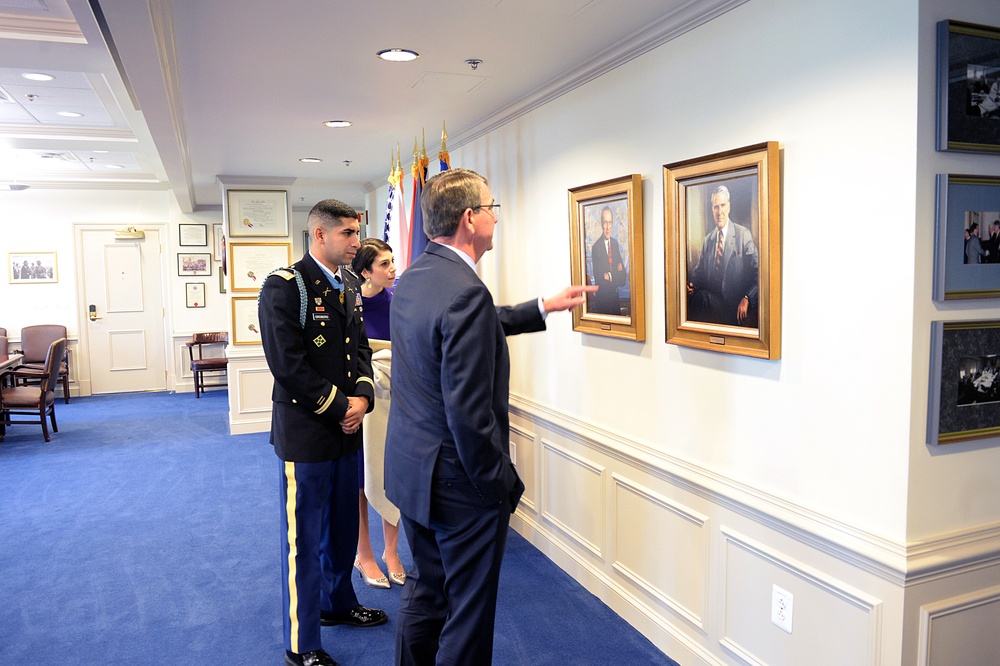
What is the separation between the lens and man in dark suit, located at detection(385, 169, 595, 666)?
1885 mm

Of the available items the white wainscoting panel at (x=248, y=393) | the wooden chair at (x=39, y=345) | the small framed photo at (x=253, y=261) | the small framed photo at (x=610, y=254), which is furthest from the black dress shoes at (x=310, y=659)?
the wooden chair at (x=39, y=345)

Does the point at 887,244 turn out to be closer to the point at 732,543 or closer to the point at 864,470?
the point at 864,470

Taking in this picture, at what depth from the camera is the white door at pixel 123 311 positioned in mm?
9320

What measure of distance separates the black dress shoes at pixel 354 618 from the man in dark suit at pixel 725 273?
1.89 meters

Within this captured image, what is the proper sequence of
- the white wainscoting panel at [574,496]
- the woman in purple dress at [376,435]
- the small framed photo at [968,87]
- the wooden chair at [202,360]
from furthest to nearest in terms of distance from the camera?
the wooden chair at [202,360] → the woman in purple dress at [376,435] → the white wainscoting panel at [574,496] → the small framed photo at [968,87]

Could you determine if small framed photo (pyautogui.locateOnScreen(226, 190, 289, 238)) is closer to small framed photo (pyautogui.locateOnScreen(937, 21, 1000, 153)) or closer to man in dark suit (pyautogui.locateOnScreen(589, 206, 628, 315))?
man in dark suit (pyautogui.locateOnScreen(589, 206, 628, 315))

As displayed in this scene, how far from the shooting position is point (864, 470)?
6.44 feet

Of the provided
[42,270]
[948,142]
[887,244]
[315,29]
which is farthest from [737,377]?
[42,270]

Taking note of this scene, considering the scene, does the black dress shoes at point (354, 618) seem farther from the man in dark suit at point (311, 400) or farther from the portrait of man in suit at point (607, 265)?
the portrait of man in suit at point (607, 265)

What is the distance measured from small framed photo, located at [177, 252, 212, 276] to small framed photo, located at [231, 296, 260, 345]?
112 inches

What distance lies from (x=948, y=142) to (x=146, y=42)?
9.00 feet

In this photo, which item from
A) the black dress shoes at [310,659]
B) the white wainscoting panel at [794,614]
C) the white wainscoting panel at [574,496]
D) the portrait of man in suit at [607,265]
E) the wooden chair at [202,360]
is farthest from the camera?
the wooden chair at [202,360]

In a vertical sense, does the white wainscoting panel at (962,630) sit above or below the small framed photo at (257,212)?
below

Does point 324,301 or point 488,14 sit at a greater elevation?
point 488,14
